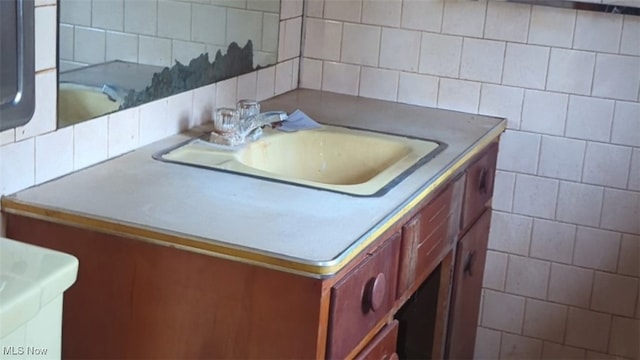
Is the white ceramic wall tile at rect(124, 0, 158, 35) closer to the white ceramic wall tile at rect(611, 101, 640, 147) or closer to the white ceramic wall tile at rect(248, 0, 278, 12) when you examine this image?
the white ceramic wall tile at rect(248, 0, 278, 12)

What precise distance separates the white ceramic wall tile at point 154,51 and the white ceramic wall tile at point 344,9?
70 cm

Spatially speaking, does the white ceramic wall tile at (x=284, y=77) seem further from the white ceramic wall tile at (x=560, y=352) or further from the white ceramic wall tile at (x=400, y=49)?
the white ceramic wall tile at (x=560, y=352)

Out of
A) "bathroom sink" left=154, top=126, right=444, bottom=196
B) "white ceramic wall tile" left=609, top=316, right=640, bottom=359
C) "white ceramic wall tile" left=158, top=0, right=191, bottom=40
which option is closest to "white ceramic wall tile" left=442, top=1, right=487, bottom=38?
"bathroom sink" left=154, top=126, right=444, bottom=196

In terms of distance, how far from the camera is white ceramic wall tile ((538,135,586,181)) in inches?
97.0

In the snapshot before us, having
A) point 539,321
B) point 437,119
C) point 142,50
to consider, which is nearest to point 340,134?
point 437,119

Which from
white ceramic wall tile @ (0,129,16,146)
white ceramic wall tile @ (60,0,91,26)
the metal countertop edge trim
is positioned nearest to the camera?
the metal countertop edge trim

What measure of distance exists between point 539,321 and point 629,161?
1.68ft

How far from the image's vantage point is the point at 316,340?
1.44 meters

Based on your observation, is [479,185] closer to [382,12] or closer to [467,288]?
[467,288]

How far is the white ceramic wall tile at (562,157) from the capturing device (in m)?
2.46

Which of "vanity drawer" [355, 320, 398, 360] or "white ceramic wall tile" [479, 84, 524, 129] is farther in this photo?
"white ceramic wall tile" [479, 84, 524, 129]

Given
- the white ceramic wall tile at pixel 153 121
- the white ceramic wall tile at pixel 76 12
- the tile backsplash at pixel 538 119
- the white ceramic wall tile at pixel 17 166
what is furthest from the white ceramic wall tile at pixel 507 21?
the white ceramic wall tile at pixel 17 166

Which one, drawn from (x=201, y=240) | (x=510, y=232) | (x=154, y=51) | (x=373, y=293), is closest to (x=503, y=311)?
(x=510, y=232)

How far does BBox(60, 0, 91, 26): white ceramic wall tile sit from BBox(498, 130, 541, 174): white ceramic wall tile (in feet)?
4.04
